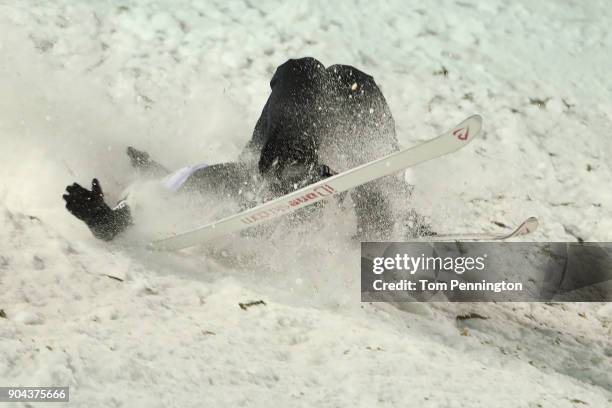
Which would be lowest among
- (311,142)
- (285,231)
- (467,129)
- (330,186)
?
(285,231)

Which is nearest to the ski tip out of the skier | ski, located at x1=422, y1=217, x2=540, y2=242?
ski, located at x1=422, y1=217, x2=540, y2=242

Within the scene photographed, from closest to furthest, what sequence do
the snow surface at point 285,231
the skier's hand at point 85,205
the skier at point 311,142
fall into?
the snow surface at point 285,231 < the skier's hand at point 85,205 < the skier at point 311,142

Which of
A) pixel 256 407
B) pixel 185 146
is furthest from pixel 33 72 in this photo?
pixel 256 407

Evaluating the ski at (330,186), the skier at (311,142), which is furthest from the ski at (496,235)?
the ski at (330,186)

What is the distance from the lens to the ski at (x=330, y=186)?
274 centimetres

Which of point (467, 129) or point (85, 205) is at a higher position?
point (467, 129)

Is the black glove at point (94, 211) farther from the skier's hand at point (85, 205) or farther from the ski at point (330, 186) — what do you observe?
the ski at point (330, 186)

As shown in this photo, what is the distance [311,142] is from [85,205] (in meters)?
1.16

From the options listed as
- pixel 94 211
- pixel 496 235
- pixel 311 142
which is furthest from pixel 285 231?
pixel 496 235

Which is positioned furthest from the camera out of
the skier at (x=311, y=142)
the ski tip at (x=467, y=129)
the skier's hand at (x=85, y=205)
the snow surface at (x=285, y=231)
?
the skier at (x=311, y=142)

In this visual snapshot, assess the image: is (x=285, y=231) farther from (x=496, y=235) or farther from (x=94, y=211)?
(x=496, y=235)

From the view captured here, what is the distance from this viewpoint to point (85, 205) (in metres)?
3.07

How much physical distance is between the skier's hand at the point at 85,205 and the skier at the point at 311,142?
9 cm

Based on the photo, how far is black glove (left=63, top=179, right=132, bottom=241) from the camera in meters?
3.06
